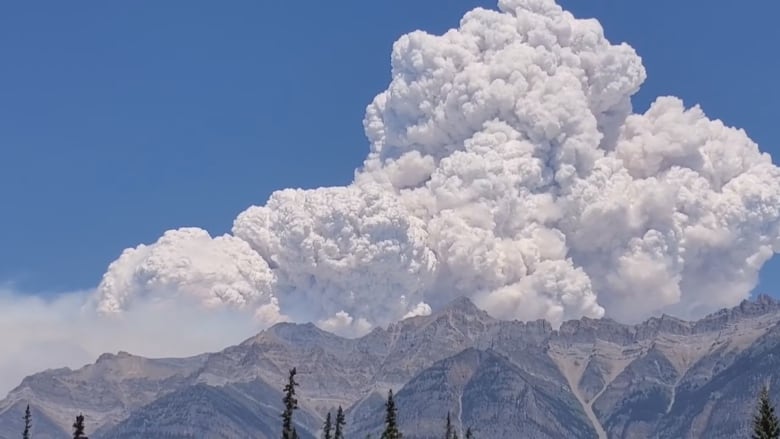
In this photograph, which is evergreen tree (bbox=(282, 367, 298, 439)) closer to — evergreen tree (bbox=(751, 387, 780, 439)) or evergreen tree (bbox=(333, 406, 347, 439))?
evergreen tree (bbox=(333, 406, 347, 439))

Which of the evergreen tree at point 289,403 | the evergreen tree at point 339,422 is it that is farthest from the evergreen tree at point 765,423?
the evergreen tree at point 339,422

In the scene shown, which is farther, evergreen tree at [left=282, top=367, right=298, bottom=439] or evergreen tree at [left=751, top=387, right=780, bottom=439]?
evergreen tree at [left=282, top=367, right=298, bottom=439]

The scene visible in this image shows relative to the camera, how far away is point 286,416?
107562 millimetres

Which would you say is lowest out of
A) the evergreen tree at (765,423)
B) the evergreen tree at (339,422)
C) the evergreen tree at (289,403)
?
the evergreen tree at (765,423)

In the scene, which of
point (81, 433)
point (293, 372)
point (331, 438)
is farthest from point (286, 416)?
point (331, 438)

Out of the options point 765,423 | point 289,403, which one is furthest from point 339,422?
point 765,423

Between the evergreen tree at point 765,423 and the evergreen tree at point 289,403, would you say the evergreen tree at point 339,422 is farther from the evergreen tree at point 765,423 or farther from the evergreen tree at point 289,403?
the evergreen tree at point 765,423

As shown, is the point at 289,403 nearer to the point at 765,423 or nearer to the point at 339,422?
the point at 339,422

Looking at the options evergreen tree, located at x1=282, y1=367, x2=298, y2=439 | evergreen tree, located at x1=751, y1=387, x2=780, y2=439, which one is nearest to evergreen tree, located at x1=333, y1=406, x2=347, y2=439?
evergreen tree, located at x1=282, y1=367, x2=298, y2=439

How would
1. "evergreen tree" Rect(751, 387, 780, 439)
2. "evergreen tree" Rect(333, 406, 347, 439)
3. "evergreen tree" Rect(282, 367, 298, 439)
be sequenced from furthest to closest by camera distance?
1. "evergreen tree" Rect(333, 406, 347, 439)
2. "evergreen tree" Rect(282, 367, 298, 439)
3. "evergreen tree" Rect(751, 387, 780, 439)

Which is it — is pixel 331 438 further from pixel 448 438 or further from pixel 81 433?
pixel 81 433

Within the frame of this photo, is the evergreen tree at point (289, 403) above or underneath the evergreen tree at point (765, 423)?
above

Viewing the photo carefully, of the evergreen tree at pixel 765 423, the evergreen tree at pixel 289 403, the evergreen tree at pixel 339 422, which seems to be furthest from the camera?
the evergreen tree at pixel 339 422

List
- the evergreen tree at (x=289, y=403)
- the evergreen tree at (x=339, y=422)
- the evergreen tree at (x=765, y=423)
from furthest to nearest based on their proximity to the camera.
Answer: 1. the evergreen tree at (x=339, y=422)
2. the evergreen tree at (x=289, y=403)
3. the evergreen tree at (x=765, y=423)
